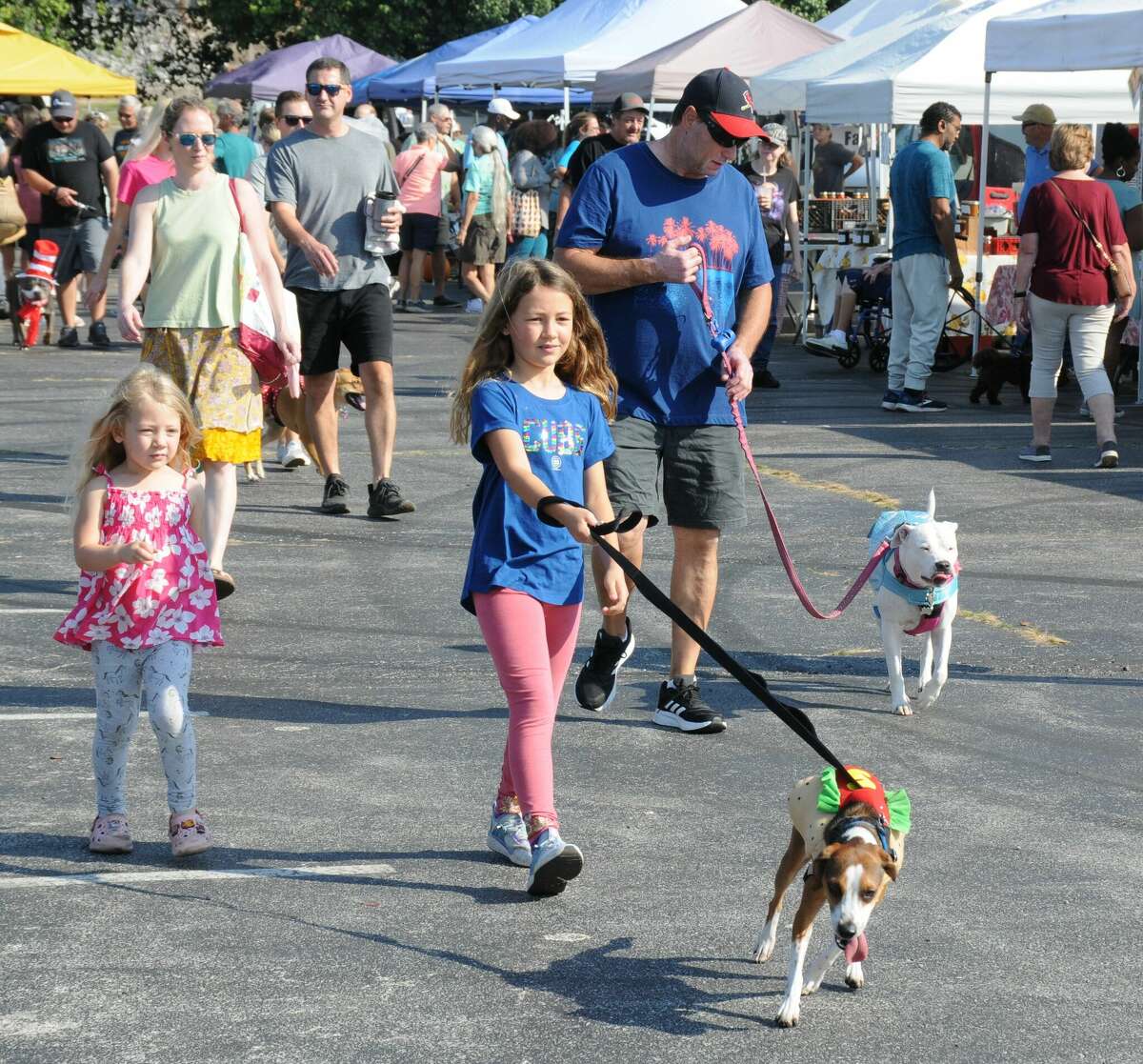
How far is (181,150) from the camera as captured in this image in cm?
759

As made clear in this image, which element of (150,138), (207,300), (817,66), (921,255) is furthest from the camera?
(817,66)

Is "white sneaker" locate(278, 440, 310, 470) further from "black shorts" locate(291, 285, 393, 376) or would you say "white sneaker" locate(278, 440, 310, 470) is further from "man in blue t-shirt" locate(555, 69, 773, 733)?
"man in blue t-shirt" locate(555, 69, 773, 733)

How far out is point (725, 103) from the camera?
18.7 ft

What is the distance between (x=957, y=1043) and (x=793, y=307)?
17.2m

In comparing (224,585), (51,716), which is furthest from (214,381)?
(51,716)

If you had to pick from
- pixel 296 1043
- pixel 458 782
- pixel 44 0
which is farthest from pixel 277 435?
pixel 44 0

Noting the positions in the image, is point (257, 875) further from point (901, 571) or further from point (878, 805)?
point (901, 571)

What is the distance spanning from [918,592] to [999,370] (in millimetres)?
8767

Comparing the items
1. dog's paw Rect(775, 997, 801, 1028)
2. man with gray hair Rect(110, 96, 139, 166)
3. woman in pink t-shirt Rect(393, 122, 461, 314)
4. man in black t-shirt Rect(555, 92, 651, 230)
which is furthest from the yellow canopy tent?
dog's paw Rect(775, 997, 801, 1028)

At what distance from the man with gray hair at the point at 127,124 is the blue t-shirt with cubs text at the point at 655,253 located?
60.9 feet

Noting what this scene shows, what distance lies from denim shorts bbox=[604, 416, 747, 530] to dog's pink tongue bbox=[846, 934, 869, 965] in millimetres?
2353

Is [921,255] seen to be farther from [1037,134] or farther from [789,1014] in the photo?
[789,1014]

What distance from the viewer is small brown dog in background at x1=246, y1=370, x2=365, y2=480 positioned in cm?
1015

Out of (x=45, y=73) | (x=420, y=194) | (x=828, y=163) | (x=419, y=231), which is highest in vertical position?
(x=45, y=73)
